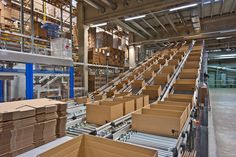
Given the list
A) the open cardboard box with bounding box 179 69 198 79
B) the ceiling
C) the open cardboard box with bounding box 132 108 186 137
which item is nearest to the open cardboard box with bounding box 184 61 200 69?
the open cardboard box with bounding box 179 69 198 79

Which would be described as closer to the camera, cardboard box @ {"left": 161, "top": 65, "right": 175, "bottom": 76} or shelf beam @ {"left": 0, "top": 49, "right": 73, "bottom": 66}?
shelf beam @ {"left": 0, "top": 49, "right": 73, "bottom": 66}

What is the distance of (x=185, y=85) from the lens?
426cm

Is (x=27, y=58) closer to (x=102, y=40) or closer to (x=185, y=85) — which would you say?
(x=185, y=85)

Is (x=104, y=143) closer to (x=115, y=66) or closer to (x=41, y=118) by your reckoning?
(x=41, y=118)

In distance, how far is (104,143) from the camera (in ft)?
4.75

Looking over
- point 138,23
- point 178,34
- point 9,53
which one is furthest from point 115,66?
point 9,53

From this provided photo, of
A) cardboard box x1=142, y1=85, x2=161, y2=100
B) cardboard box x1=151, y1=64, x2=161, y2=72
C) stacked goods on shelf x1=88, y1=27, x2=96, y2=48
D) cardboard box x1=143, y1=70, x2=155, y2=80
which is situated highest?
stacked goods on shelf x1=88, y1=27, x2=96, y2=48

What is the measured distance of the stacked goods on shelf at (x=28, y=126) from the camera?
1.29 metres

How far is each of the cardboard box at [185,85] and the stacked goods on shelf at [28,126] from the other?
10.8ft

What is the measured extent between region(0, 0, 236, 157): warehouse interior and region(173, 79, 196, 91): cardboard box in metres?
0.02

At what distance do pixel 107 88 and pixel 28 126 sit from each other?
388cm

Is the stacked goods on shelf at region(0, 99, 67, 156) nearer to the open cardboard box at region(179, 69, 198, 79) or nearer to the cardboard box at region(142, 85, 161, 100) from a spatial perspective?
the cardboard box at region(142, 85, 161, 100)

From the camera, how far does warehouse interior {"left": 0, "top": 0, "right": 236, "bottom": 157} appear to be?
1.50 meters

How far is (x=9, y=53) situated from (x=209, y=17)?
9264 millimetres
